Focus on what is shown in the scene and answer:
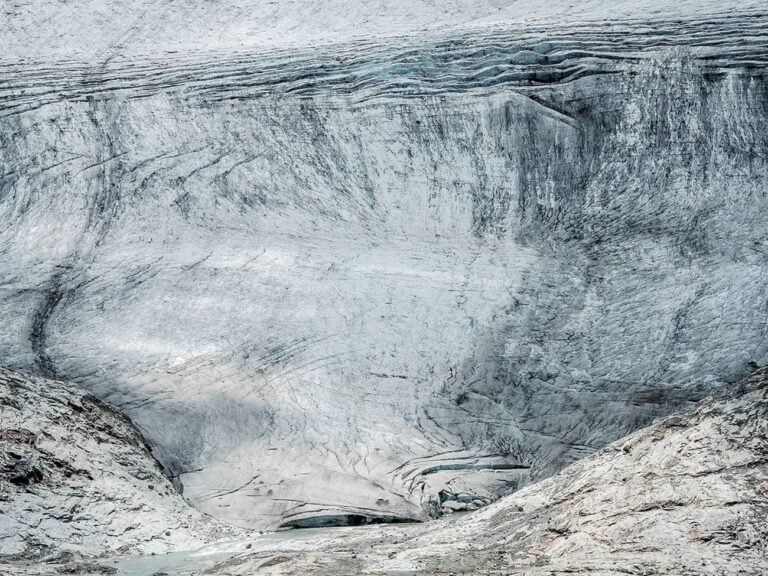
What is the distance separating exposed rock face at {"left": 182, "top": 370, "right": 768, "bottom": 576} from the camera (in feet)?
15.0

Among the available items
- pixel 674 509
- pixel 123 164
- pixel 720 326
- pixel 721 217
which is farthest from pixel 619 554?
pixel 123 164

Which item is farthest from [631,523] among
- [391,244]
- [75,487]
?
[391,244]

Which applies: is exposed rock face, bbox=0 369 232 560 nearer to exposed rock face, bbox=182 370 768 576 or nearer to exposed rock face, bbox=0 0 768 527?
exposed rock face, bbox=0 0 768 527

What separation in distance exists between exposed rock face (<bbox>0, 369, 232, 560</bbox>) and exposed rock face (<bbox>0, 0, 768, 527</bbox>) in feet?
1.58

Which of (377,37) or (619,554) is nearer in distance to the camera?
(619,554)

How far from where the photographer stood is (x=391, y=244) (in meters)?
8.52

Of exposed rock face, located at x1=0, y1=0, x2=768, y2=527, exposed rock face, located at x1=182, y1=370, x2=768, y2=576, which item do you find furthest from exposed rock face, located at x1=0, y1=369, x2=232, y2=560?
exposed rock face, located at x1=182, y1=370, x2=768, y2=576

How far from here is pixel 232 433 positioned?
23.7 feet

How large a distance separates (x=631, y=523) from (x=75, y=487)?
3012 mm

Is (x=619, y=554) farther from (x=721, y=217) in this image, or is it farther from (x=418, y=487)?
(x=721, y=217)

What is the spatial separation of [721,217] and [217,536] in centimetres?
429

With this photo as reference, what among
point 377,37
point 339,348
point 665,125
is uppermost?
point 377,37

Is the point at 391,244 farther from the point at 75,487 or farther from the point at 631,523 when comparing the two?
the point at 631,523

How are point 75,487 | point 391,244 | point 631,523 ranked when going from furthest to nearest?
point 391,244 → point 75,487 → point 631,523
